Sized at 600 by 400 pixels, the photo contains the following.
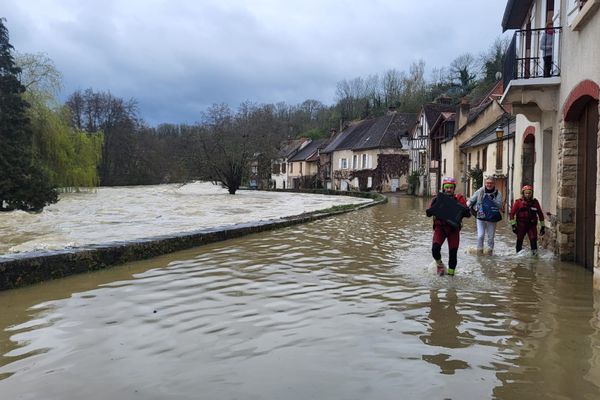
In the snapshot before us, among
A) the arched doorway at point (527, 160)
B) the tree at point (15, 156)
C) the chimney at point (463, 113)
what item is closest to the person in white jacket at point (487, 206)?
the arched doorway at point (527, 160)

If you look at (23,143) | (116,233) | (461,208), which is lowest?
(116,233)

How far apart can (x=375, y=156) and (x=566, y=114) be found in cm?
4368

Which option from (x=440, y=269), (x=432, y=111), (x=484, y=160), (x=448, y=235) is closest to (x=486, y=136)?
(x=484, y=160)

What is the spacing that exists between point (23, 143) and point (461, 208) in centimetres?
2383

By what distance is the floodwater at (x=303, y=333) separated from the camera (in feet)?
11.8

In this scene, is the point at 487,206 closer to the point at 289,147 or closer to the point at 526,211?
the point at 526,211

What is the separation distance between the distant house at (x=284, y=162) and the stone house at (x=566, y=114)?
6475cm

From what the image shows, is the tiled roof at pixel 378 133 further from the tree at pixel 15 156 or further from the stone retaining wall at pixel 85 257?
the stone retaining wall at pixel 85 257

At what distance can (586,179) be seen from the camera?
8.71 metres

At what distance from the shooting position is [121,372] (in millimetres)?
3807

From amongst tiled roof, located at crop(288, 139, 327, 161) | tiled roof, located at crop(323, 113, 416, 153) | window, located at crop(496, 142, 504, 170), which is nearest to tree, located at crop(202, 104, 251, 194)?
tiled roof, located at crop(323, 113, 416, 153)

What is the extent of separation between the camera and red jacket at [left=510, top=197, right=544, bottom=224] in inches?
373

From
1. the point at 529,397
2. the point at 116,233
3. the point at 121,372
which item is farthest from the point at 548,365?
the point at 116,233

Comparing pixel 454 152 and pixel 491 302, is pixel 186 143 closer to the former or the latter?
pixel 454 152
